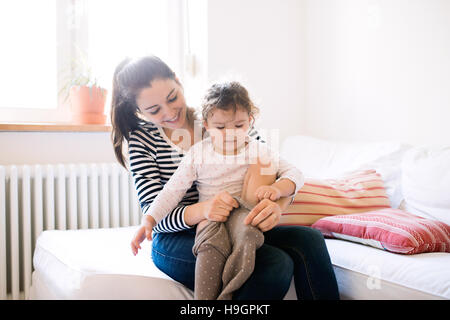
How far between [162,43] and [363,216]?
136 cm

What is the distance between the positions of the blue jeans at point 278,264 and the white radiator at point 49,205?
721 mm

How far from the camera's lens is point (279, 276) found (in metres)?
0.85

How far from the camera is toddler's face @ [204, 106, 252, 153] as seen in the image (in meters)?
0.97

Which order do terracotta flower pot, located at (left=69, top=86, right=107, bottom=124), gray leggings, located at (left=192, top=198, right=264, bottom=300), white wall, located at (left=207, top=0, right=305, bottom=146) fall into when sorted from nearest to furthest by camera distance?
gray leggings, located at (left=192, top=198, right=264, bottom=300) < terracotta flower pot, located at (left=69, top=86, right=107, bottom=124) < white wall, located at (left=207, top=0, right=305, bottom=146)

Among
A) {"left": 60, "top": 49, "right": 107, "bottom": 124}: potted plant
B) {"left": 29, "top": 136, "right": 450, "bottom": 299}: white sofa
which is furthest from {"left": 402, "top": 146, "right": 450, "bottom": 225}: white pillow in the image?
{"left": 60, "top": 49, "right": 107, "bottom": 124}: potted plant

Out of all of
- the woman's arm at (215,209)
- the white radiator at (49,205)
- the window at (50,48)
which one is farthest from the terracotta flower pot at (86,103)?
the woman's arm at (215,209)

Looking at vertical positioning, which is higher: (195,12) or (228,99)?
(195,12)

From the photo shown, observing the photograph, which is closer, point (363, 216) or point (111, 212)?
point (363, 216)

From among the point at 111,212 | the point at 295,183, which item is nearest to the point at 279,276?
the point at 295,183

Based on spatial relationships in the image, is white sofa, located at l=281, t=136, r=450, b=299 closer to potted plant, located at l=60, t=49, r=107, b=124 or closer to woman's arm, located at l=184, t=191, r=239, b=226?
woman's arm, located at l=184, t=191, r=239, b=226

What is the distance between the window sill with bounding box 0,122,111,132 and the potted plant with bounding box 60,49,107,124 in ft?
0.26

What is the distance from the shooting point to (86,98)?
1725mm

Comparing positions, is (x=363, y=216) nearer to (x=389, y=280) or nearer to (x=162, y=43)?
(x=389, y=280)
